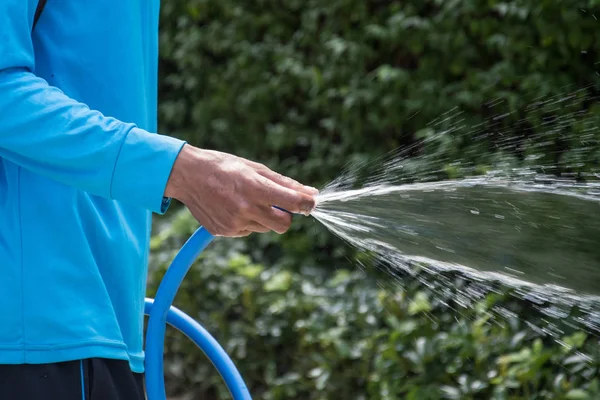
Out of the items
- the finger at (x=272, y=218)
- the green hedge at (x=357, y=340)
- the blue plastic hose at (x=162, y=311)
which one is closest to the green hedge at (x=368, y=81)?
the green hedge at (x=357, y=340)

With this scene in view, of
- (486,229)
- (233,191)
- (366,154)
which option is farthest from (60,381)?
(366,154)

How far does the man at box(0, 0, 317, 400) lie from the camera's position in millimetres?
1271

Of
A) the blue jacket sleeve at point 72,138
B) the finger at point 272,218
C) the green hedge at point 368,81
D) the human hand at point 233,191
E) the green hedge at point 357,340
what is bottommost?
the green hedge at point 357,340

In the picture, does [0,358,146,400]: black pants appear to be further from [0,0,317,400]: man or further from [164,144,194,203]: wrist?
[164,144,194,203]: wrist

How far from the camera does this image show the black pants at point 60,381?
4.39 feet

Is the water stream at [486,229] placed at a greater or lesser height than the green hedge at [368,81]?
greater

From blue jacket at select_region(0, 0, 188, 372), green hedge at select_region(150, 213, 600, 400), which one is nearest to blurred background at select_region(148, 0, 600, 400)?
green hedge at select_region(150, 213, 600, 400)

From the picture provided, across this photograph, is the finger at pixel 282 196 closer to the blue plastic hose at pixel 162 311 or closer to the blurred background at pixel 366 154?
the blue plastic hose at pixel 162 311

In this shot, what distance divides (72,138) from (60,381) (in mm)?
385

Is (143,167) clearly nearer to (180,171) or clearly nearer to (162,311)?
(180,171)

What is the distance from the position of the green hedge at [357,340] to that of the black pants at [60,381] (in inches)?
87.5

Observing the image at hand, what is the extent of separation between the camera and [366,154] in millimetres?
5062

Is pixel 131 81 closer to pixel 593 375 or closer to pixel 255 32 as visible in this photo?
pixel 593 375

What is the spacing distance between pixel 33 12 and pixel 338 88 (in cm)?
397
